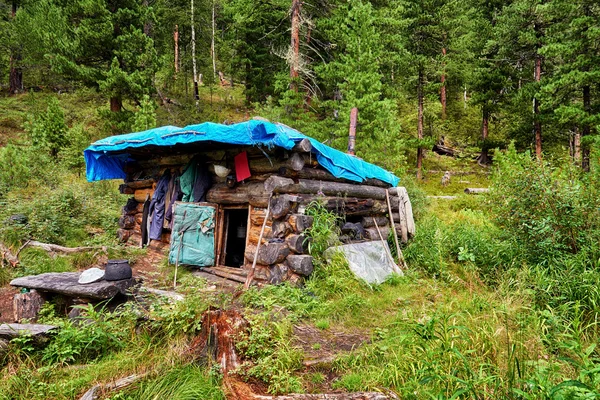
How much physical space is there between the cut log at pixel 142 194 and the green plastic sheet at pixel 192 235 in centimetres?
237

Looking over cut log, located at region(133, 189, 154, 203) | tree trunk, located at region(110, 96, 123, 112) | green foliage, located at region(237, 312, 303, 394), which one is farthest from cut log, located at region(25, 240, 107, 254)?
tree trunk, located at region(110, 96, 123, 112)

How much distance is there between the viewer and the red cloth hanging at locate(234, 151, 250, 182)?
709 centimetres

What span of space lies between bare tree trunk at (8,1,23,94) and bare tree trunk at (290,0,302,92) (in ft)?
57.6

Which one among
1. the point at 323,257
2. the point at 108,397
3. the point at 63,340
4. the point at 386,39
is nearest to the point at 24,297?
the point at 63,340

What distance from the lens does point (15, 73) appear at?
70.1 feet

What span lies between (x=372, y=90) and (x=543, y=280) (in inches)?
344

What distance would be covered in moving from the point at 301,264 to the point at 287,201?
1.22m

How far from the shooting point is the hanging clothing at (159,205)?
8.43 meters

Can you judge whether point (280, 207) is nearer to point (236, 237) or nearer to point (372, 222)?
point (372, 222)

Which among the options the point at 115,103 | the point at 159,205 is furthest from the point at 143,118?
the point at 159,205

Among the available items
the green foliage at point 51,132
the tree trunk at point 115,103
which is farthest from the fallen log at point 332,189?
the tree trunk at point 115,103

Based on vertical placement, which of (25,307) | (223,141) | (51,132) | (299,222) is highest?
(51,132)

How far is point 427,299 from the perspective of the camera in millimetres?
5656

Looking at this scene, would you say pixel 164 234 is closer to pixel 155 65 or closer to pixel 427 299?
pixel 427 299
